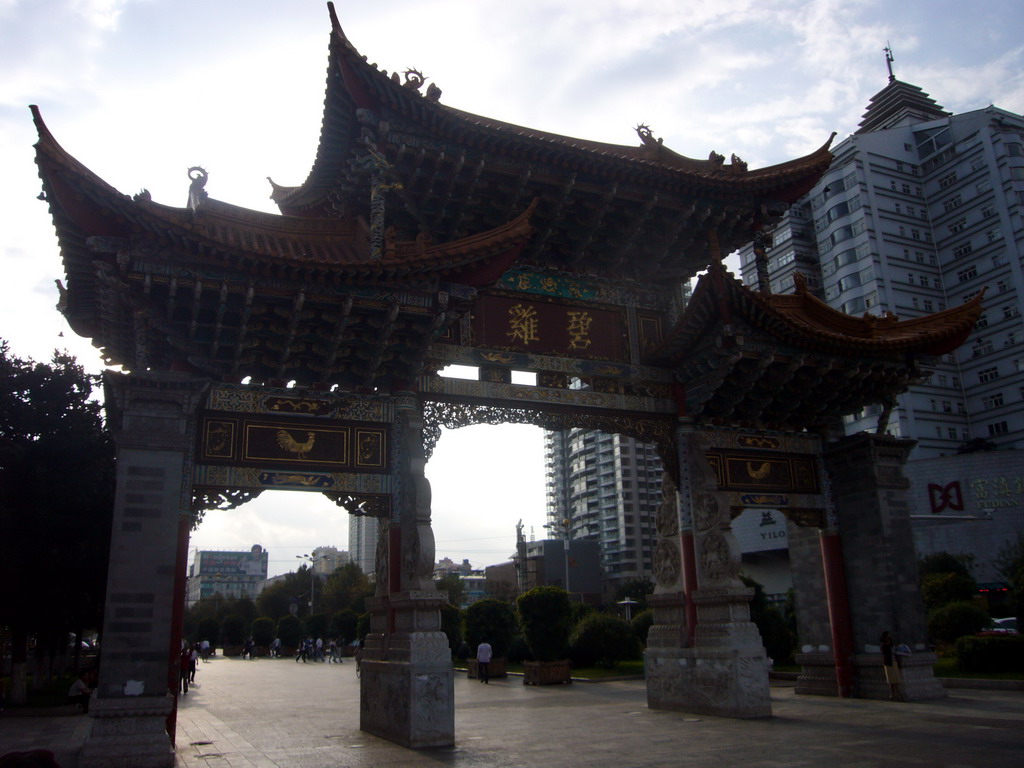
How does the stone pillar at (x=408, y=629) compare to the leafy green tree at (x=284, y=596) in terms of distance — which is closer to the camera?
the stone pillar at (x=408, y=629)

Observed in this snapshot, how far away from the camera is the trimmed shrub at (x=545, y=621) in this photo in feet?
85.1

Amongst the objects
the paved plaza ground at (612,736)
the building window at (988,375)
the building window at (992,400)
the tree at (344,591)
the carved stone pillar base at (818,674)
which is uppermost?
the building window at (988,375)

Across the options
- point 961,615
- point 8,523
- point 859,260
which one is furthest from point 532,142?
point 859,260

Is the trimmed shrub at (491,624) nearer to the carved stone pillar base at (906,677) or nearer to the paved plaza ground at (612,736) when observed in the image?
the paved plaza ground at (612,736)

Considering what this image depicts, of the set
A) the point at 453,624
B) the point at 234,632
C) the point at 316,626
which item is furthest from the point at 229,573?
the point at 453,624

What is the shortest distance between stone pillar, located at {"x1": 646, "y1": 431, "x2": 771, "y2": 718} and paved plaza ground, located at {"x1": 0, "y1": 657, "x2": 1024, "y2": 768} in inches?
16.6

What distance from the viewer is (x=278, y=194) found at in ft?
58.5

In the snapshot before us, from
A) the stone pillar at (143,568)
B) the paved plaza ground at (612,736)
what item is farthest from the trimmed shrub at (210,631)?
the stone pillar at (143,568)

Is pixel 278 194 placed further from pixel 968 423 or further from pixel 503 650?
pixel 968 423

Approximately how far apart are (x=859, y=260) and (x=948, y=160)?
1111 centimetres

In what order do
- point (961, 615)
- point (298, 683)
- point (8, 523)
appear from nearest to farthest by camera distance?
point (8, 523) → point (961, 615) → point (298, 683)

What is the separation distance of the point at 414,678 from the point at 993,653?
15827mm

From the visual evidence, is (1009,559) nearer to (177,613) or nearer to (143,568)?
(177,613)

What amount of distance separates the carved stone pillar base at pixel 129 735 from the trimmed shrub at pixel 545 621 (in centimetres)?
1696
